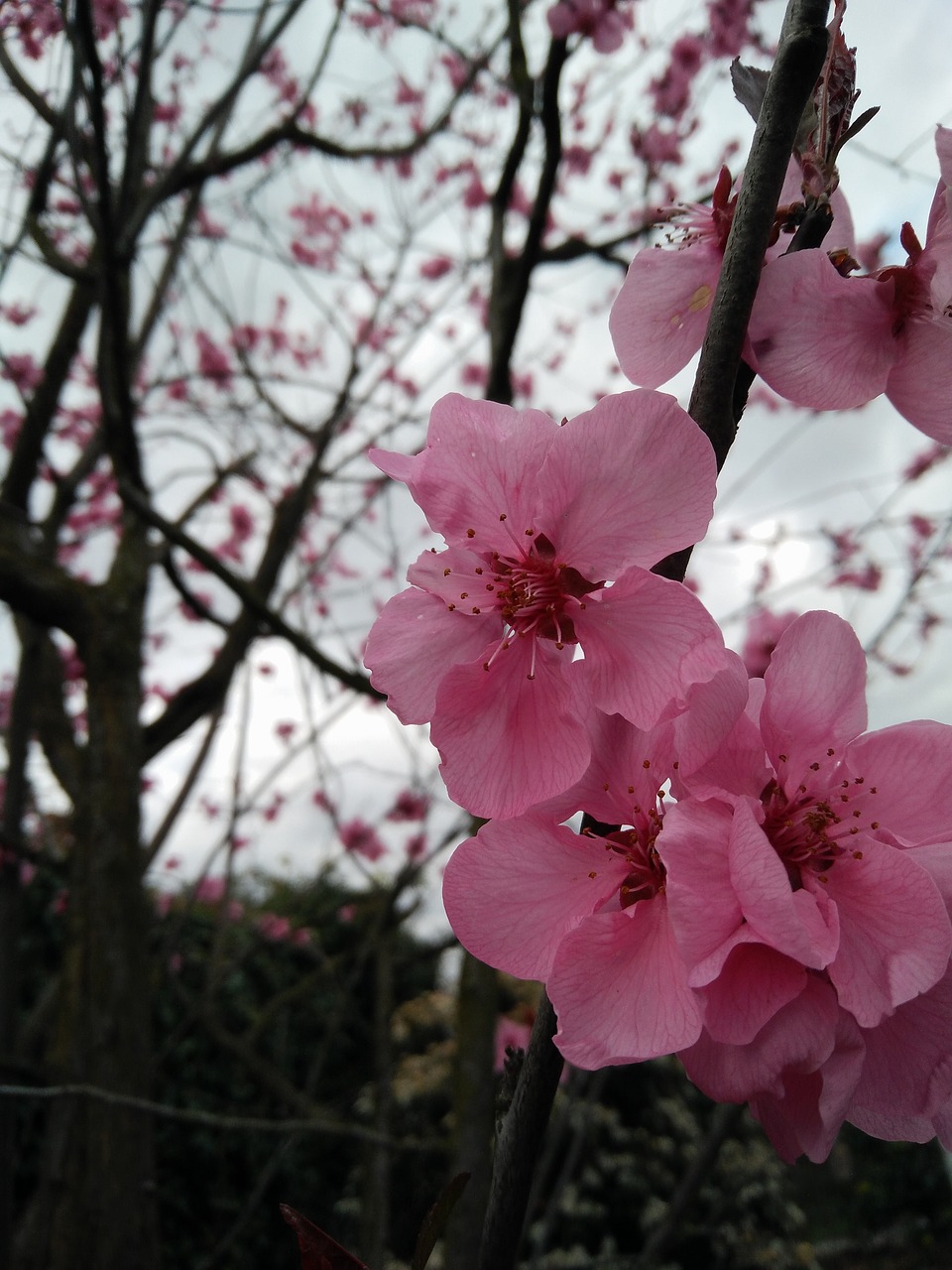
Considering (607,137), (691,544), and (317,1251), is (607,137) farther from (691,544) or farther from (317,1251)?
(317,1251)

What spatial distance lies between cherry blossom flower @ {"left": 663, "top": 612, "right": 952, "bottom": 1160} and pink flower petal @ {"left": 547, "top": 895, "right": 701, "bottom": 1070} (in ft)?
0.08

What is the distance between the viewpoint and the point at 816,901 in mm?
531

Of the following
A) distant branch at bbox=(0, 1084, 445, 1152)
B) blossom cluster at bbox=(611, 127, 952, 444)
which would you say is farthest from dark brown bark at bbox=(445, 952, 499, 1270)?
blossom cluster at bbox=(611, 127, 952, 444)

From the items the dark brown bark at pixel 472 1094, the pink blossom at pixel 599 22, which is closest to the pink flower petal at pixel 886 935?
the dark brown bark at pixel 472 1094

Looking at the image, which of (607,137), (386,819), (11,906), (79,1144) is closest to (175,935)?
(11,906)

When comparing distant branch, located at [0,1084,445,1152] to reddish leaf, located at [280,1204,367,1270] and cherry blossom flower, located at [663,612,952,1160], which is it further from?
cherry blossom flower, located at [663,612,952,1160]

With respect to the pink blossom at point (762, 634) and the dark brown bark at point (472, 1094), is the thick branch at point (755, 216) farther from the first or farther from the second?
the pink blossom at point (762, 634)

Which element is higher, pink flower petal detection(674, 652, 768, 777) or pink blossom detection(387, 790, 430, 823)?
pink blossom detection(387, 790, 430, 823)

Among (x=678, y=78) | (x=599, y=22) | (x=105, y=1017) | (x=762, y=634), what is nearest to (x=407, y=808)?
(x=762, y=634)

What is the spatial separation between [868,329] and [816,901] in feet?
1.43

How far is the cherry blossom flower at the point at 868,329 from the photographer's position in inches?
23.5

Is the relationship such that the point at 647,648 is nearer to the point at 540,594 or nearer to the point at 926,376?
the point at 540,594

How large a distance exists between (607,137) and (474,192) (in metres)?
0.76

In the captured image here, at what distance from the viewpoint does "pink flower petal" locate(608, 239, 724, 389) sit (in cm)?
74
